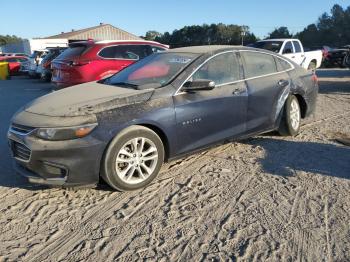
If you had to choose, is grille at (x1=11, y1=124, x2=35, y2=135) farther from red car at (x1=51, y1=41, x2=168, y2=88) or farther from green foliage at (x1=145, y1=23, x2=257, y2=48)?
green foliage at (x1=145, y1=23, x2=257, y2=48)

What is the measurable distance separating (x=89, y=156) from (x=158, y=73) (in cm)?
171

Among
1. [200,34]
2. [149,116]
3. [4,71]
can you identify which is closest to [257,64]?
[149,116]

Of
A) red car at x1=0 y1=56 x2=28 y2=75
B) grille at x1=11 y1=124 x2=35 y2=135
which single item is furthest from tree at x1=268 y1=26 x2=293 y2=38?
grille at x1=11 y1=124 x2=35 y2=135

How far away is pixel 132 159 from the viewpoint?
4391 millimetres

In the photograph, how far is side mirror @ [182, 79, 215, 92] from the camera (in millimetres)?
4773

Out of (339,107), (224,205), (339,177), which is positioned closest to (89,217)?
(224,205)

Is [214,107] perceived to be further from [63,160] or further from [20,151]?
[20,151]

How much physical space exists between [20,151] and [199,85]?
2.15 metres

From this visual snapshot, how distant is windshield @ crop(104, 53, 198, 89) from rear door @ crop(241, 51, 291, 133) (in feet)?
3.15

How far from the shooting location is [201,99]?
4.91 m

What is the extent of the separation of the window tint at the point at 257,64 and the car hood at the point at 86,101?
171 centimetres

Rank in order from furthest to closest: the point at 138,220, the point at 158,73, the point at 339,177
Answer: the point at 158,73 < the point at 339,177 < the point at 138,220

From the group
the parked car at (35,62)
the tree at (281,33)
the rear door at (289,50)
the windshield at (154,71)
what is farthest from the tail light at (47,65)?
the tree at (281,33)

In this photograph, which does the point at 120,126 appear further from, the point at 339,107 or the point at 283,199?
the point at 339,107
